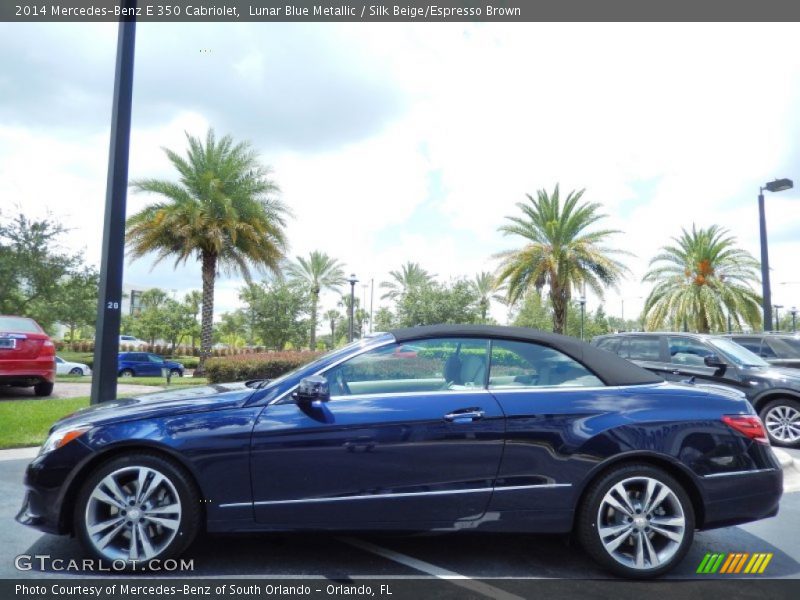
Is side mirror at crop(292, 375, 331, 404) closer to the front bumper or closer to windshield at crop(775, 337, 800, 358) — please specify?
the front bumper

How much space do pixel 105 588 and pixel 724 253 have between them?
25810mm

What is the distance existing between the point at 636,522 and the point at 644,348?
6540mm

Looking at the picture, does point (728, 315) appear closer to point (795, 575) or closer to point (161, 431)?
point (795, 575)

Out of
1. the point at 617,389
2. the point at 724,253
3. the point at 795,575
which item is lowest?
the point at 795,575

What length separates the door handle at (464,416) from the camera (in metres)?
3.42

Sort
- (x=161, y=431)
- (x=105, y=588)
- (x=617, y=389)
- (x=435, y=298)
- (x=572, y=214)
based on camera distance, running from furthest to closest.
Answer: (x=435, y=298) → (x=572, y=214) → (x=617, y=389) → (x=161, y=431) → (x=105, y=588)

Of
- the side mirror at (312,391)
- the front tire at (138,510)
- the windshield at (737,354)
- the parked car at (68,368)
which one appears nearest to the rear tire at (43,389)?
the front tire at (138,510)

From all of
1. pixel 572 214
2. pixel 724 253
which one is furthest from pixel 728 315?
pixel 572 214

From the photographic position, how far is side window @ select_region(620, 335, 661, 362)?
9219 millimetres

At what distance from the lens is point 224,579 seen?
3.29 m

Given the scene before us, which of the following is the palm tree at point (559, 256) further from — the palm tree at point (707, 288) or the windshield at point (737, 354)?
the windshield at point (737, 354)

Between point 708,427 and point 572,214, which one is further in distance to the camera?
point 572,214

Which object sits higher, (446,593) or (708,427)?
(708,427)

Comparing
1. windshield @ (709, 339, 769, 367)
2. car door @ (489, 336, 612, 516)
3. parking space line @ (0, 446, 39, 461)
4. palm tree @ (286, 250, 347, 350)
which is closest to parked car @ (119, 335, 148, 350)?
palm tree @ (286, 250, 347, 350)
